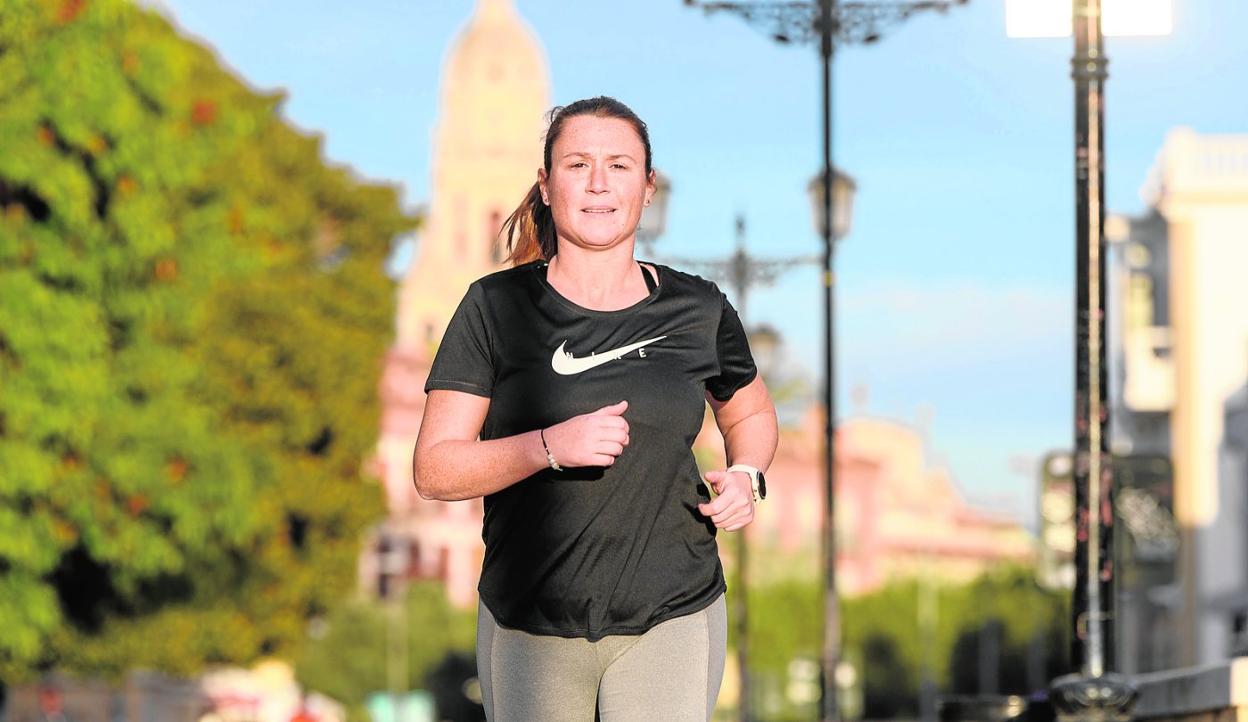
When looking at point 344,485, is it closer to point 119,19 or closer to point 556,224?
point 119,19

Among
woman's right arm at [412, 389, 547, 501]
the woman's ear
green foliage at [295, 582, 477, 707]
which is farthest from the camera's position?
green foliage at [295, 582, 477, 707]

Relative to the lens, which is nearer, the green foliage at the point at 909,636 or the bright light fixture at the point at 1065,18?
the bright light fixture at the point at 1065,18

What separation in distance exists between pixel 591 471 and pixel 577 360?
21 cm

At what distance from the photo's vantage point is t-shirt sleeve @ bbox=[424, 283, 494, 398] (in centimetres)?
465

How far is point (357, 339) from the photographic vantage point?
44.2 meters

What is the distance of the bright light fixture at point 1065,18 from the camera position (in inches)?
409

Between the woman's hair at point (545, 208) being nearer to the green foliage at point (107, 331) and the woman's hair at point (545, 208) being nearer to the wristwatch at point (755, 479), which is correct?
the wristwatch at point (755, 479)

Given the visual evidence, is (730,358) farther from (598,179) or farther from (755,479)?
(598,179)

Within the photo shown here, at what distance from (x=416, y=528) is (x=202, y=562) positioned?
99978 mm

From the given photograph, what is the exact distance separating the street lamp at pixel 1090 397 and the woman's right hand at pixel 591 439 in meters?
A: 6.78

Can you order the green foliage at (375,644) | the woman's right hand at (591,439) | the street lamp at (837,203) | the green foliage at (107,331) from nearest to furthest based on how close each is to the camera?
1. the woman's right hand at (591,439)
2. the green foliage at (107,331)
3. the street lamp at (837,203)
4. the green foliage at (375,644)

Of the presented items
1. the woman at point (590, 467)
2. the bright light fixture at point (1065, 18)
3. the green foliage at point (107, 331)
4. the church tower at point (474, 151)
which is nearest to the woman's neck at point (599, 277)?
the woman at point (590, 467)

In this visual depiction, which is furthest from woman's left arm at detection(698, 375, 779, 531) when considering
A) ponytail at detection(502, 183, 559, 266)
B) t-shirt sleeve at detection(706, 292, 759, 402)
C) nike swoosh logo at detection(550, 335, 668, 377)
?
ponytail at detection(502, 183, 559, 266)

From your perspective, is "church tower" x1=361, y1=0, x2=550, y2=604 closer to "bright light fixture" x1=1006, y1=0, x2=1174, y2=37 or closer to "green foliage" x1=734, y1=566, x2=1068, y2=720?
"green foliage" x1=734, y1=566, x2=1068, y2=720
